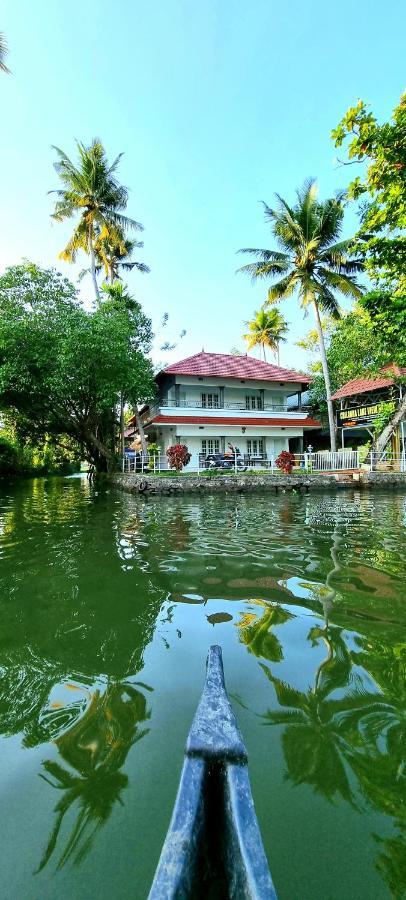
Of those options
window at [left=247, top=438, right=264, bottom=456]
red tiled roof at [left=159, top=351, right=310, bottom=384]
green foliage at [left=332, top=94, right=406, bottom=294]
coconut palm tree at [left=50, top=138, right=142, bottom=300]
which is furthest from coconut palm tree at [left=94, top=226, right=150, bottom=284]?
green foliage at [left=332, top=94, right=406, bottom=294]

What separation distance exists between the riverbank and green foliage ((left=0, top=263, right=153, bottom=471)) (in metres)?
5.06

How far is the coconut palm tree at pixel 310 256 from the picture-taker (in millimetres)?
21953

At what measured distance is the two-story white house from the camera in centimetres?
2488

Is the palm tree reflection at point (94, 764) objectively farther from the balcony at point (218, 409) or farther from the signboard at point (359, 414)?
the signboard at point (359, 414)

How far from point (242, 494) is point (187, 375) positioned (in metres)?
11.1

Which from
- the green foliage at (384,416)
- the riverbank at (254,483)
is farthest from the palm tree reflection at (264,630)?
the green foliage at (384,416)

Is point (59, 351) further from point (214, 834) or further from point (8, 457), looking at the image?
point (214, 834)

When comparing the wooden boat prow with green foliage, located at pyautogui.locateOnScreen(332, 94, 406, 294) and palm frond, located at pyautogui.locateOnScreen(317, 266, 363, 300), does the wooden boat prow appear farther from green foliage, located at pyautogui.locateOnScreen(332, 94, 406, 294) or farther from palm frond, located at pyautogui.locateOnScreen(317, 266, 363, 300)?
palm frond, located at pyautogui.locateOnScreen(317, 266, 363, 300)

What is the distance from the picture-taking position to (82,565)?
586cm

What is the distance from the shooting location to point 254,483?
1695cm

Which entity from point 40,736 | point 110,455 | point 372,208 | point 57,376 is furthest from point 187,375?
point 40,736

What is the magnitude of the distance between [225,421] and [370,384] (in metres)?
8.99

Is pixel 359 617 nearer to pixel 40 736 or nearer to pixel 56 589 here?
pixel 40 736

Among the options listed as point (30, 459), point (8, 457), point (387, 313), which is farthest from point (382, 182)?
point (30, 459)
